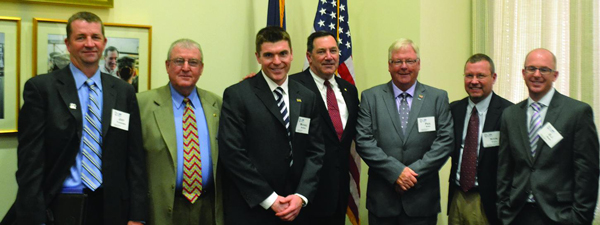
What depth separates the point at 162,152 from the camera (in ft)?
9.29

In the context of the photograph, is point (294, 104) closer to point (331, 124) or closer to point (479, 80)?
point (331, 124)

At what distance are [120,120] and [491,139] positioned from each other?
2.22m

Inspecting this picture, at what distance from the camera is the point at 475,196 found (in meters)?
3.19

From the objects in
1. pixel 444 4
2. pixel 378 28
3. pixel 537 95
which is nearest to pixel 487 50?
pixel 444 4

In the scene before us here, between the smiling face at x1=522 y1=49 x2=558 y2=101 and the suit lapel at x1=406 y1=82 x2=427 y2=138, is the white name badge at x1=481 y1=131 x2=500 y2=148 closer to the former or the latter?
the smiling face at x1=522 y1=49 x2=558 y2=101

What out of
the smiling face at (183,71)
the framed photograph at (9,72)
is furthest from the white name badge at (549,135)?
the framed photograph at (9,72)

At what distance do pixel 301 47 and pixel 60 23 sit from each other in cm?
207

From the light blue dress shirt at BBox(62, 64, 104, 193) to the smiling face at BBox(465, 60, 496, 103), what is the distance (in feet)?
7.43

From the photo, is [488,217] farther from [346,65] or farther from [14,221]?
[14,221]

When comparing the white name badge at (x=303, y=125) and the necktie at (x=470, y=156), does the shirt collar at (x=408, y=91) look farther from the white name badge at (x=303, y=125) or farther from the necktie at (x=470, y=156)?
the white name badge at (x=303, y=125)

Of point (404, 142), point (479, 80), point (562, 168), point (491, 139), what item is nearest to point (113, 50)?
point (404, 142)

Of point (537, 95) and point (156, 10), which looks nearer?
point (537, 95)

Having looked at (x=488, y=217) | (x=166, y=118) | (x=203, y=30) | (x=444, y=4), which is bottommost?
(x=488, y=217)

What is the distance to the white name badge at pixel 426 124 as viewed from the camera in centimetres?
320
